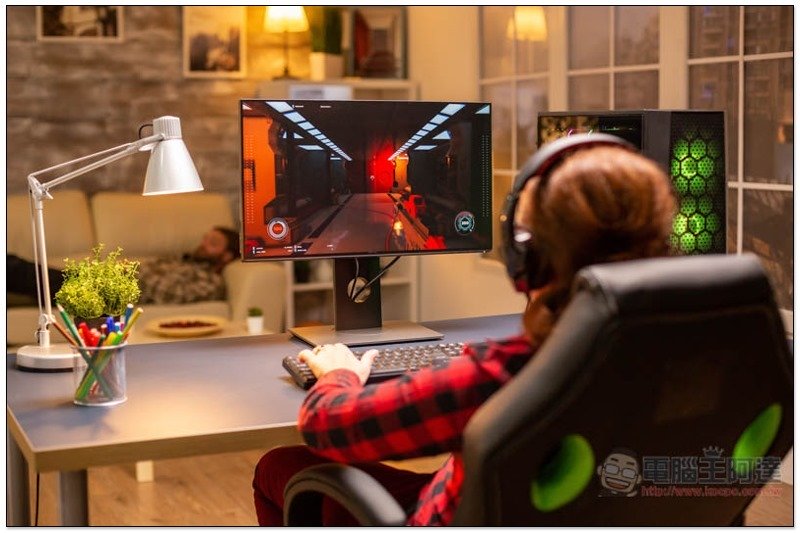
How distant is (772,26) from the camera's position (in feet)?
11.4

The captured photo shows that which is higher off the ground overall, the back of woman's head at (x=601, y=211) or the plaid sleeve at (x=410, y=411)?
the back of woman's head at (x=601, y=211)

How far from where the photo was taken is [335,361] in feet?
6.24

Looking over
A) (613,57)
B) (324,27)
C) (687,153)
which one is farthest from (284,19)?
(687,153)

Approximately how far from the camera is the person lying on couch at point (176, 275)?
5.39 meters

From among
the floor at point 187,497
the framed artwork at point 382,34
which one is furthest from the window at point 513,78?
the floor at point 187,497

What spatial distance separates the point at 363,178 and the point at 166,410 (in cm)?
79

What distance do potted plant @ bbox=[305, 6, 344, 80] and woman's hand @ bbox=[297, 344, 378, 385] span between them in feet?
13.6

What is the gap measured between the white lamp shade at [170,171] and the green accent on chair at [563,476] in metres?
1.16

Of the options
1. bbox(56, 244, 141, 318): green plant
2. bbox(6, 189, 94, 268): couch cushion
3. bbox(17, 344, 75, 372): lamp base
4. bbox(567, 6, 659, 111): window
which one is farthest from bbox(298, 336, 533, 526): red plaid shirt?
bbox(6, 189, 94, 268): couch cushion

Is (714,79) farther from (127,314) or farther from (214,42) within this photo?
(214,42)

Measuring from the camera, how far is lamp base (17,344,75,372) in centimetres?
218

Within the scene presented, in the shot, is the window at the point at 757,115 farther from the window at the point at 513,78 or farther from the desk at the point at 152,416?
the desk at the point at 152,416

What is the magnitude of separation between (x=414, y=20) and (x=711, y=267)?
4.97 meters

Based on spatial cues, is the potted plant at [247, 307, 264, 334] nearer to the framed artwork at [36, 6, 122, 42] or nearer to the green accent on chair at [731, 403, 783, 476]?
the framed artwork at [36, 6, 122, 42]
